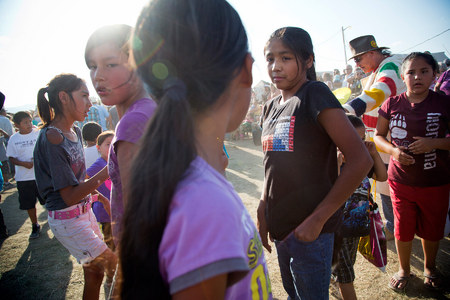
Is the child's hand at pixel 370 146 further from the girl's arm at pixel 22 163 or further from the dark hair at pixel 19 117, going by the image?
the dark hair at pixel 19 117

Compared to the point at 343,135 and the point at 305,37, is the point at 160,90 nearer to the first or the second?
the point at 343,135

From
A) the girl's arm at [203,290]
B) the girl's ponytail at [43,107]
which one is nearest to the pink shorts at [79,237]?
the girl's ponytail at [43,107]

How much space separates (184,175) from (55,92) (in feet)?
7.11

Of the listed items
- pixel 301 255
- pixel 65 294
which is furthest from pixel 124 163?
pixel 65 294

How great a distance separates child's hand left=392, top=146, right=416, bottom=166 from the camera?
2.33m

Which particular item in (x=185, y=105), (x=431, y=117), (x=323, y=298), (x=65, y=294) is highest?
(x=185, y=105)

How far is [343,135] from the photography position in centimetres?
124

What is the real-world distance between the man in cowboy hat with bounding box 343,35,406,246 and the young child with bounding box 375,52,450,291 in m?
0.18

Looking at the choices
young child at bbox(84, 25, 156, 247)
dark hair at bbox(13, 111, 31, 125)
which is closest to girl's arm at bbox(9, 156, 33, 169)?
dark hair at bbox(13, 111, 31, 125)

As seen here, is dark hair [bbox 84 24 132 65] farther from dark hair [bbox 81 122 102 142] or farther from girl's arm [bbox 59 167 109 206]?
dark hair [bbox 81 122 102 142]

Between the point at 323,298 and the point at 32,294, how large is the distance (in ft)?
11.7

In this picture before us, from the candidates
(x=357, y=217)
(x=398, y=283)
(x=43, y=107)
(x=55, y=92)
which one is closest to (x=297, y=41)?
(x=357, y=217)

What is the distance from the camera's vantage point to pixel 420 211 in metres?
2.47

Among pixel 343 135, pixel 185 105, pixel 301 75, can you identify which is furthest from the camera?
pixel 301 75
